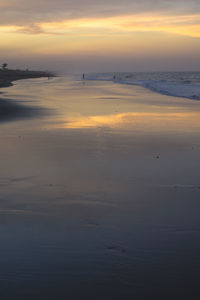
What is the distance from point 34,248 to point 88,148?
585 centimetres

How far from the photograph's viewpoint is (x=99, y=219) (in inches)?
205

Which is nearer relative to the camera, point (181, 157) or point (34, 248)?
point (34, 248)

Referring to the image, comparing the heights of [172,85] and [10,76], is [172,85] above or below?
below

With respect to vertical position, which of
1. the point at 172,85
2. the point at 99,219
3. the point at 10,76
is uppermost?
the point at 10,76

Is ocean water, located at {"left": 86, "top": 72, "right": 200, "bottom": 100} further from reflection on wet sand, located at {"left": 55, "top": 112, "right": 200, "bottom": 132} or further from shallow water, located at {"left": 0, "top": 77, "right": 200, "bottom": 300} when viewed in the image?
shallow water, located at {"left": 0, "top": 77, "right": 200, "bottom": 300}

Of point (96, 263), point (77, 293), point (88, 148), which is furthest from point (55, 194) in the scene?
point (88, 148)

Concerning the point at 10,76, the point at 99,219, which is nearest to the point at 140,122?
the point at 99,219

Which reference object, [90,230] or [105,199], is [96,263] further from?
[105,199]

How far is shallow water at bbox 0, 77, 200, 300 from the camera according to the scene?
12.1 feet

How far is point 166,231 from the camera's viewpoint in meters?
4.80

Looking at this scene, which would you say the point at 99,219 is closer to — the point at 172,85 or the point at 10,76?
the point at 172,85

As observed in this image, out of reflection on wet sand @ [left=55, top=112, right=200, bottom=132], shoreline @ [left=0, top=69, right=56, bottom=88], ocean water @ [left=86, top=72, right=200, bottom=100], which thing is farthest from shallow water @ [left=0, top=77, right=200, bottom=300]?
shoreline @ [left=0, top=69, right=56, bottom=88]

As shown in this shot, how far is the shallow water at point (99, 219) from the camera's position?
3.67m

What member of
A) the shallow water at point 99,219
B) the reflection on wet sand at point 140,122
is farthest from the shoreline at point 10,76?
the shallow water at point 99,219
